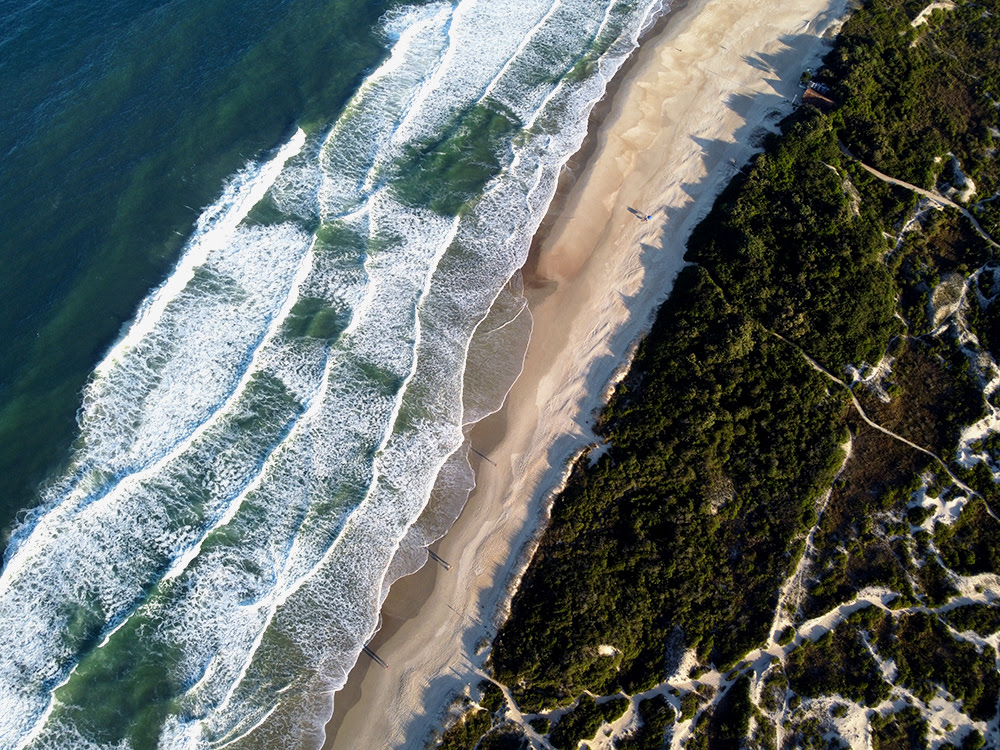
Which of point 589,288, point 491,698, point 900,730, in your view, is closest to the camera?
point 900,730

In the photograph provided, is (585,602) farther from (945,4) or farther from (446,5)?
(945,4)

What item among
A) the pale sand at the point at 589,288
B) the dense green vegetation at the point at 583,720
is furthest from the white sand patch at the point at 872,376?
the dense green vegetation at the point at 583,720

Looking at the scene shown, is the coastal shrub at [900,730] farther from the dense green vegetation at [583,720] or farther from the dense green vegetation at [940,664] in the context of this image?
the dense green vegetation at [583,720]

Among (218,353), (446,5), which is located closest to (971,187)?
(446,5)

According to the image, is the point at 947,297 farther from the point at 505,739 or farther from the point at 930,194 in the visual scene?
the point at 505,739

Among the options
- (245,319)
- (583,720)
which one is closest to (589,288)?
(245,319)
